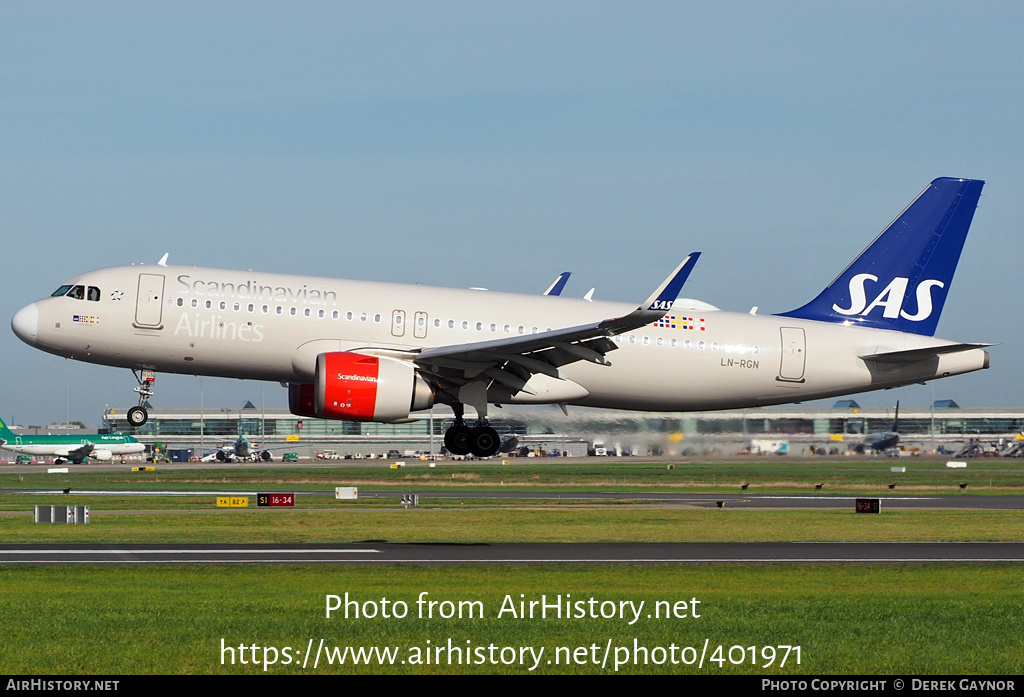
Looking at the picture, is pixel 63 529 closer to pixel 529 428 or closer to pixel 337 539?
pixel 337 539

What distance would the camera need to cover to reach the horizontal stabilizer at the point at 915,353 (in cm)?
3478

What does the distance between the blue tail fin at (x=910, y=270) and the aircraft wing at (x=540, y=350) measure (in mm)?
8396

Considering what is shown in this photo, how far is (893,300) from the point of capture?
38.1 m

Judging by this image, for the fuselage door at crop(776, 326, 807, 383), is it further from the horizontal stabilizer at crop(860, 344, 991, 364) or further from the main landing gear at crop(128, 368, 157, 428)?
the main landing gear at crop(128, 368, 157, 428)

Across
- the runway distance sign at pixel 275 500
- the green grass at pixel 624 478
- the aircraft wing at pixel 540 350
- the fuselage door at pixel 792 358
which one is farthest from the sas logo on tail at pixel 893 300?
the green grass at pixel 624 478

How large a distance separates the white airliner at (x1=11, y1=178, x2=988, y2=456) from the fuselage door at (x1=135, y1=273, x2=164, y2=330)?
0.04 m

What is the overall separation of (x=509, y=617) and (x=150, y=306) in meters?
17.9

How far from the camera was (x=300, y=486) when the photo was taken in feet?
216

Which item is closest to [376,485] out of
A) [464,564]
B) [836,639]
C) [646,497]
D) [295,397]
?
[646,497]

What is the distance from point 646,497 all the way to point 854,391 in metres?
18.0

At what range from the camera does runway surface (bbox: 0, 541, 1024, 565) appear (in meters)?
26.3

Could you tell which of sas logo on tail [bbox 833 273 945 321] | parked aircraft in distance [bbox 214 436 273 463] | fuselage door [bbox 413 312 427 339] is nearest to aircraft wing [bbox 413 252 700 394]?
fuselage door [bbox 413 312 427 339]

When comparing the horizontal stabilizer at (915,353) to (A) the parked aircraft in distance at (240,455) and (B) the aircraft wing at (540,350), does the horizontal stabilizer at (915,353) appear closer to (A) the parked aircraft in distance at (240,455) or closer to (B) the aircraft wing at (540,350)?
(B) the aircraft wing at (540,350)

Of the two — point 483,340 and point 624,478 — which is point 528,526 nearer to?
point 483,340
